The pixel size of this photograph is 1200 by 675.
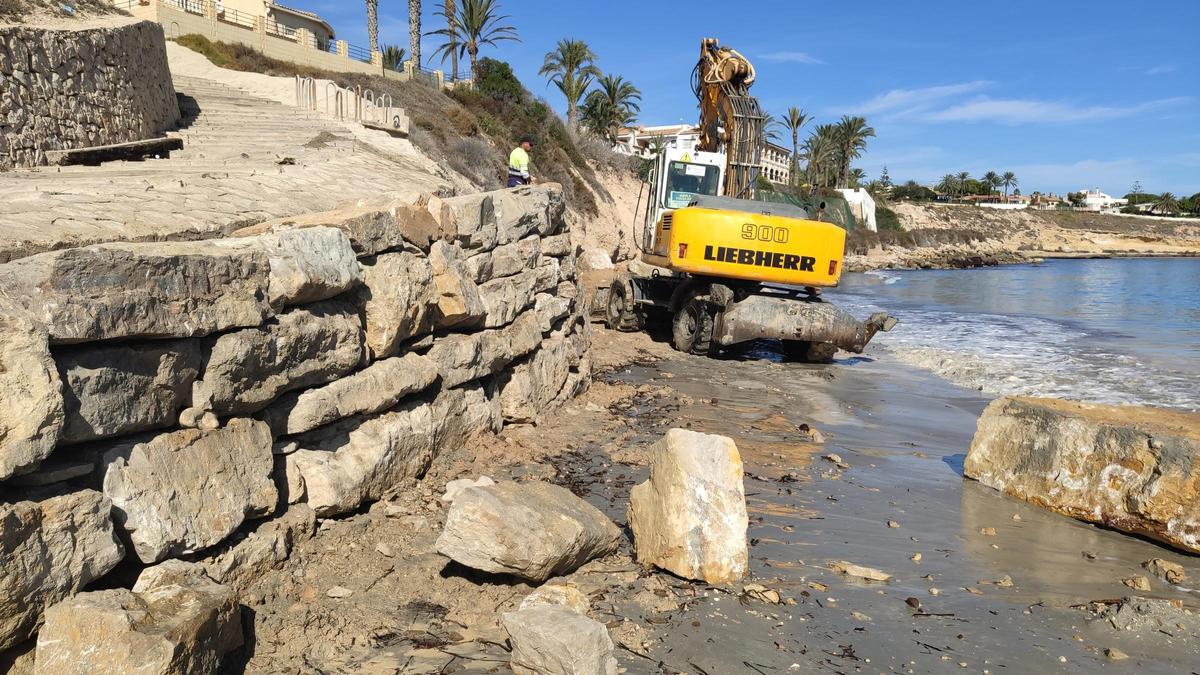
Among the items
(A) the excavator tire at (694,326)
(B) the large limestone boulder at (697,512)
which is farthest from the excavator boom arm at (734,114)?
(B) the large limestone boulder at (697,512)

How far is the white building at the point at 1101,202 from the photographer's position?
134 meters

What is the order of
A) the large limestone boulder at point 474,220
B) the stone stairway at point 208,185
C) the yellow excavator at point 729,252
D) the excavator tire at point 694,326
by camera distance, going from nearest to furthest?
the stone stairway at point 208,185 → the large limestone boulder at point 474,220 → the yellow excavator at point 729,252 → the excavator tire at point 694,326

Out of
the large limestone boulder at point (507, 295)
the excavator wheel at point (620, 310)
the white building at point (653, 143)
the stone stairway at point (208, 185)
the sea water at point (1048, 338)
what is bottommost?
the sea water at point (1048, 338)

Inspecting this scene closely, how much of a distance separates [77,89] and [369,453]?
9607mm

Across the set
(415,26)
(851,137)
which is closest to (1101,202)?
(851,137)

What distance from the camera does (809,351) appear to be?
12625mm

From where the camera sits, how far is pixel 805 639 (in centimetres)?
370

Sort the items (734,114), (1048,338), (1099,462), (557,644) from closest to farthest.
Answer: (557,644) < (1099,462) < (734,114) < (1048,338)

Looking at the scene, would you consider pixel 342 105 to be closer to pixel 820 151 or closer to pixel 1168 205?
pixel 820 151

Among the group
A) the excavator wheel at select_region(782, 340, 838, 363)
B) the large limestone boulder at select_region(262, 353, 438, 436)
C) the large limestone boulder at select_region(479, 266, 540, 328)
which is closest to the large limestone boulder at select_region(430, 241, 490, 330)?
the large limestone boulder at select_region(479, 266, 540, 328)

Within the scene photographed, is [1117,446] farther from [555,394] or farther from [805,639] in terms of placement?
[555,394]

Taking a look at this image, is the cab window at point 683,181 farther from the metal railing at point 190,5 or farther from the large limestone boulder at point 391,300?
the metal railing at point 190,5

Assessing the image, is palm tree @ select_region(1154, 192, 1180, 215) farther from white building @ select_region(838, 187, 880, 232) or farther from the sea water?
the sea water

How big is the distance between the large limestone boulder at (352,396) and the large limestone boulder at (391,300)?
138mm
